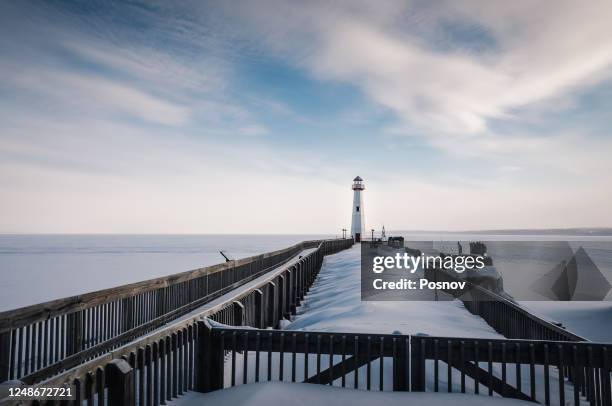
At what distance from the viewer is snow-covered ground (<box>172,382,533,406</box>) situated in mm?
4879

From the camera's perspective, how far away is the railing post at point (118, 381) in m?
3.68

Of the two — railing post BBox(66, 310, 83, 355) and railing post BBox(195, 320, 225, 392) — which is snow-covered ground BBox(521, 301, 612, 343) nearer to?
railing post BBox(195, 320, 225, 392)

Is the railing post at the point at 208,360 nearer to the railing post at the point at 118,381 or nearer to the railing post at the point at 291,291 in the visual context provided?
the railing post at the point at 118,381

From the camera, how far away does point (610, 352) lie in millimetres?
4883

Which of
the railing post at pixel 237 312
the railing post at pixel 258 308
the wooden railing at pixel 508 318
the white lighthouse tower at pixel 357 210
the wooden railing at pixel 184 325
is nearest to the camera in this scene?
the wooden railing at pixel 184 325

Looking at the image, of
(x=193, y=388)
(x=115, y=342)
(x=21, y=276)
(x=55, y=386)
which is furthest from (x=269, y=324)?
(x=21, y=276)

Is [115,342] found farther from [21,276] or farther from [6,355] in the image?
[21,276]

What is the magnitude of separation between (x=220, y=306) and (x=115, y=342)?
2.19 m

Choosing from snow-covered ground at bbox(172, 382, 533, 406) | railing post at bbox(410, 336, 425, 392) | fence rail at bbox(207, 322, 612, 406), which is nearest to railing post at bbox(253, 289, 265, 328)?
fence rail at bbox(207, 322, 612, 406)

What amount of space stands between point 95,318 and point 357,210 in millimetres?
63196

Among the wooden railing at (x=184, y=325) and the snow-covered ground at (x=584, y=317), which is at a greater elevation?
the wooden railing at (x=184, y=325)

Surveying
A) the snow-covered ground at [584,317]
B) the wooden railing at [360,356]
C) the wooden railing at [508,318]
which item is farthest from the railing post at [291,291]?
the wooden railing at [360,356]

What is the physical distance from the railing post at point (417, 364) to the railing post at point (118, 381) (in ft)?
10.0

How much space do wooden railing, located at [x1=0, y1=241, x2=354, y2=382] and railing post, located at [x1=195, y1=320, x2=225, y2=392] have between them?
6.15ft
